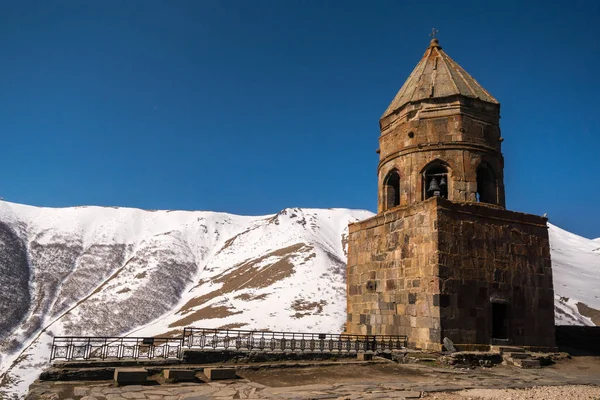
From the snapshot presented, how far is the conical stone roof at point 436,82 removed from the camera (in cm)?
1766

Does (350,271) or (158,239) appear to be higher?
(158,239)

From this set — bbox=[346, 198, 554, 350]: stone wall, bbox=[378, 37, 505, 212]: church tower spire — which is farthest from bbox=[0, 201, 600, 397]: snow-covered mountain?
bbox=[378, 37, 505, 212]: church tower spire

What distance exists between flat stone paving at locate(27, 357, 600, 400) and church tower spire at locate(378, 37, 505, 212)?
6.40 meters

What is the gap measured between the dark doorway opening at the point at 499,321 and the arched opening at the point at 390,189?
525 centimetres

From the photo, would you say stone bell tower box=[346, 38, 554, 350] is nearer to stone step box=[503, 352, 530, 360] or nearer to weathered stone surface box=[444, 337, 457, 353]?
weathered stone surface box=[444, 337, 457, 353]

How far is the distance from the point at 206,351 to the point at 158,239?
87.0 meters

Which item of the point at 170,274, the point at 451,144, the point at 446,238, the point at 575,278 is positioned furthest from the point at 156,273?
the point at 446,238

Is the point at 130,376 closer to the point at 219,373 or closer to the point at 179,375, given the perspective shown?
the point at 179,375

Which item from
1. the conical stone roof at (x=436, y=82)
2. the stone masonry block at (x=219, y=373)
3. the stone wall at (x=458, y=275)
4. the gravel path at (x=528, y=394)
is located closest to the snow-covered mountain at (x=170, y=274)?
the stone wall at (x=458, y=275)

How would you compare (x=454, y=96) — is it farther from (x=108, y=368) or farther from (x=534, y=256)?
(x=108, y=368)

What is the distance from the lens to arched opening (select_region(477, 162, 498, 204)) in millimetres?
17156

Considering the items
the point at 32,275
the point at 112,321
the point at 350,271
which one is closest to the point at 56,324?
the point at 112,321

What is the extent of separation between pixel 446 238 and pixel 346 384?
6.77 metres

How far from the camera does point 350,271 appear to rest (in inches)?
749
